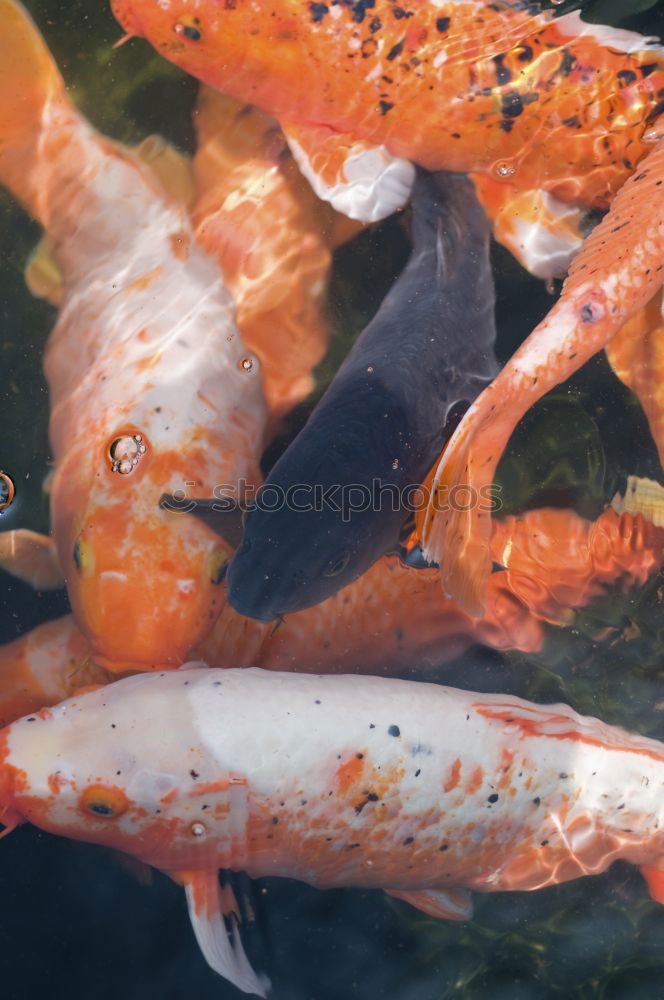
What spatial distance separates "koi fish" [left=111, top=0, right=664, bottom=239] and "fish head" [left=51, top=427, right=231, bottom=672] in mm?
1650

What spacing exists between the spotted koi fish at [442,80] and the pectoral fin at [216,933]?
9.74ft

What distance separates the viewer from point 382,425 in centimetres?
298

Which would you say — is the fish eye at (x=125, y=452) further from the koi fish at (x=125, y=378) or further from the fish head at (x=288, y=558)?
the fish head at (x=288, y=558)

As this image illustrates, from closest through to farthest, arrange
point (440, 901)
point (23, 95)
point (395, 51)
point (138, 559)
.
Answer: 1. point (138, 559)
2. point (440, 901)
3. point (395, 51)
4. point (23, 95)

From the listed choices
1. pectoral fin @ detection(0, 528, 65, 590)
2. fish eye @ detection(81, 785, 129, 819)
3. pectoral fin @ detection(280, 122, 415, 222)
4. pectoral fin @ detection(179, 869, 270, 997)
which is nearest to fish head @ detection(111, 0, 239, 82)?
pectoral fin @ detection(280, 122, 415, 222)

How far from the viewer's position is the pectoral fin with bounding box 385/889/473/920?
10.1 feet

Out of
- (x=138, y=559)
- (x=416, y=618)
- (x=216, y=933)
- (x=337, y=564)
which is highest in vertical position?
(x=138, y=559)

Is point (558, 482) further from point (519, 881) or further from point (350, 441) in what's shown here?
point (519, 881)

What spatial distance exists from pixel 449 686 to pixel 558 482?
1082 mm

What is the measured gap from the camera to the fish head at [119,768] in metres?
2.68

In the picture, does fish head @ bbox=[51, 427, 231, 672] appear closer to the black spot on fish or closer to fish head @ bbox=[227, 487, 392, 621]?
fish head @ bbox=[227, 487, 392, 621]

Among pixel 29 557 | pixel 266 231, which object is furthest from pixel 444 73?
pixel 29 557

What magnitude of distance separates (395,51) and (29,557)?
261 centimetres

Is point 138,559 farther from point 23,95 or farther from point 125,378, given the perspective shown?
point 23,95
